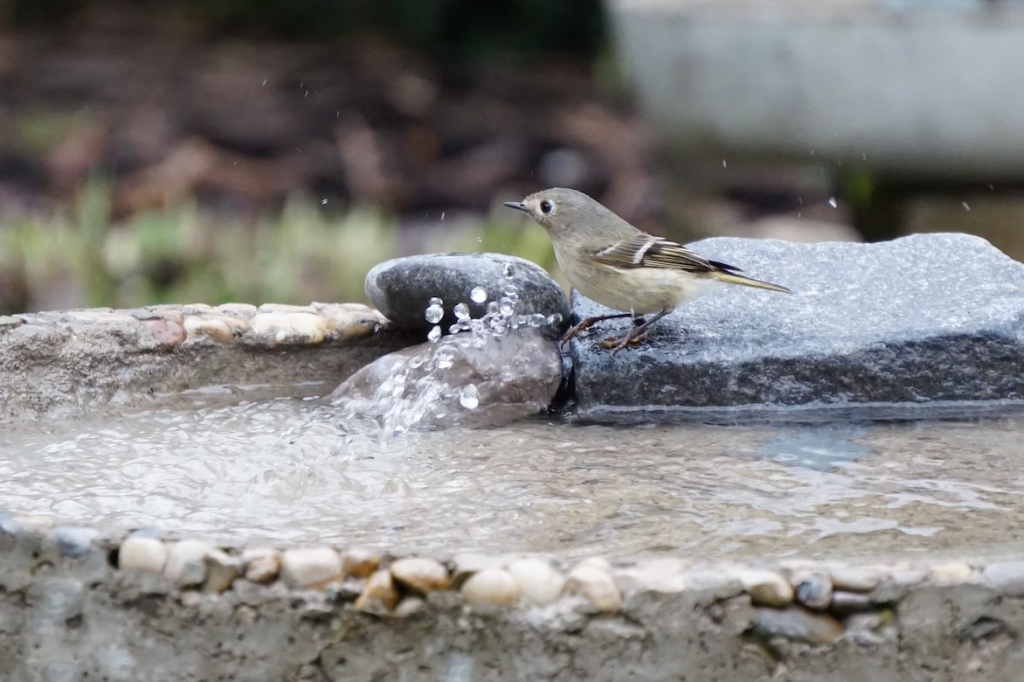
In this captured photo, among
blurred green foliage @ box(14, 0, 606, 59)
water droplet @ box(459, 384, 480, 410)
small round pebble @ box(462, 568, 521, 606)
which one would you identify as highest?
blurred green foliage @ box(14, 0, 606, 59)

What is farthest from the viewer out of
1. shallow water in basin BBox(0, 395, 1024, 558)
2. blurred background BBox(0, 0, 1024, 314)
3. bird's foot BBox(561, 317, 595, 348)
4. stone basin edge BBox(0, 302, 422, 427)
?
blurred background BBox(0, 0, 1024, 314)

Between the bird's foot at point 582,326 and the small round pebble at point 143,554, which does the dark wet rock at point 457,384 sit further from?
the small round pebble at point 143,554

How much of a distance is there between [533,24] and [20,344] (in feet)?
25.5

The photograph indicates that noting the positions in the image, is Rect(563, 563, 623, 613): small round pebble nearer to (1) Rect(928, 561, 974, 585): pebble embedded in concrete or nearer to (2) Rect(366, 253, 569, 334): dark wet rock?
(1) Rect(928, 561, 974, 585): pebble embedded in concrete

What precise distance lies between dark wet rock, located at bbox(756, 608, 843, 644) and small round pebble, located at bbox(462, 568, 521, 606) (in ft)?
1.13

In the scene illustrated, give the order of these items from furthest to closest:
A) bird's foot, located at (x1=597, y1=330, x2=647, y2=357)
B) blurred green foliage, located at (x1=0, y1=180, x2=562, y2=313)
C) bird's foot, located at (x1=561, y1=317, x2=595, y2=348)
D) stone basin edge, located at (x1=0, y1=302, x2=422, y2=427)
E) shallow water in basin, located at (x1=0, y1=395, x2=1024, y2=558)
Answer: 1. blurred green foliage, located at (x1=0, y1=180, x2=562, y2=313)
2. bird's foot, located at (x1=561, y1=317, x2=595, y2=348)
3. bird's foot, located at (x1=597, y1=330, x2=647, y2=357)
4. stone basin edge, located at (x1=0, y1=302, x2=422, y2=427)
5. shallow water in basin, located at (x1=0, y1=395, x2=1024, y2=558)

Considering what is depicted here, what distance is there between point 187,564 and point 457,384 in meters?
1.31

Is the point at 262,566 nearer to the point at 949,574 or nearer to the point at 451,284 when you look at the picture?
the point at 949,574

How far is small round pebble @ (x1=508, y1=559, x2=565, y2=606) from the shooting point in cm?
189

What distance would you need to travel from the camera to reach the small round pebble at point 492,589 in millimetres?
1893

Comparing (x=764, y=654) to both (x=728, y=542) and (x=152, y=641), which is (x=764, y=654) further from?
(x=152, y=641)

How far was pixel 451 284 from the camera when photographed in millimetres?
3324

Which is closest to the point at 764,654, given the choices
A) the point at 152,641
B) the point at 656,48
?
the point at 152,641

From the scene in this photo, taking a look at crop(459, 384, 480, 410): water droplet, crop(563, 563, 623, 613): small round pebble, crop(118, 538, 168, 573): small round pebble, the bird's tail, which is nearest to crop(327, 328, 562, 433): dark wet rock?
crop(459, 384, 480, 410): water droplet
